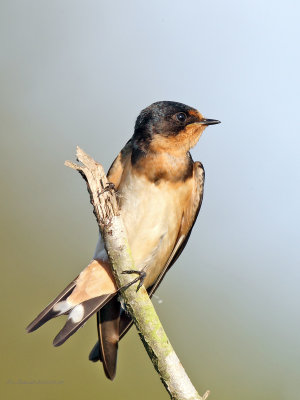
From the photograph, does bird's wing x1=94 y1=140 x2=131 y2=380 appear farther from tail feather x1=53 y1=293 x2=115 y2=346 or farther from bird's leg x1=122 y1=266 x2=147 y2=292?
bird's leg x1=122 y1=266 x2=147 y2=292

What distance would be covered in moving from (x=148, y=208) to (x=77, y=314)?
627 mm

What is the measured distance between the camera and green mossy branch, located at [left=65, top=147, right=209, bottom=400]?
7.71ft

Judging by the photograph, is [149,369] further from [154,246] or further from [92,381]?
[154,246]

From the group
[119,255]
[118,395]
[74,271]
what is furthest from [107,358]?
[74,271]

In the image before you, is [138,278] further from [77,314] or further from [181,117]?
[181,117]

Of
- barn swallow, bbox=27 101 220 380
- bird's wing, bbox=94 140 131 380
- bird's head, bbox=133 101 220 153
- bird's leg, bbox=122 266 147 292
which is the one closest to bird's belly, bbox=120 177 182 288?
barn swallow, bbox=27 101 220 380

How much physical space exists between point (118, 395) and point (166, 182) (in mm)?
1927

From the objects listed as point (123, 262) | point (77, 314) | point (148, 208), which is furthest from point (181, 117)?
point (77, 314)

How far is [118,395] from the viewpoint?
4.19 m

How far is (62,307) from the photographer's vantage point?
2.83 metres

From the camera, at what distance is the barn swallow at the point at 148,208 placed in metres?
2.95

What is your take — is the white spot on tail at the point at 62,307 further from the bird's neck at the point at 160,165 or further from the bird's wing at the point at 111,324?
the bird's neck at the point at 160,165

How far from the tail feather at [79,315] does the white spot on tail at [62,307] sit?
0.03 metres

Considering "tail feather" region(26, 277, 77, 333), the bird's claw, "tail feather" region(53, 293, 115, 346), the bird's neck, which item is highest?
the bird's neck
